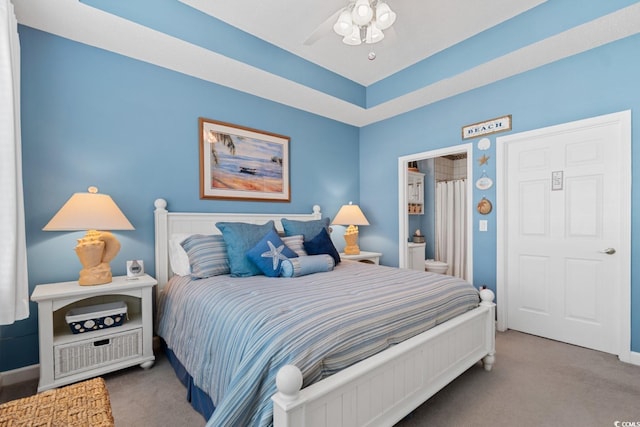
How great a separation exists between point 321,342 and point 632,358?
2.66m

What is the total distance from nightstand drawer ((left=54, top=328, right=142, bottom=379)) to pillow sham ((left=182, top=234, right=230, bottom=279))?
0.60m

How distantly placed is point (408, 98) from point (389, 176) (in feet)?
3.43

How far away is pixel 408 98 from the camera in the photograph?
338 cm

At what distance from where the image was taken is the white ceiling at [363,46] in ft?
7.52

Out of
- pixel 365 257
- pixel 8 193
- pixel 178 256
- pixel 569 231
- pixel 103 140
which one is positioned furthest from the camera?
pixel 365 257

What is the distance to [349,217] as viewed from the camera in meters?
3.73

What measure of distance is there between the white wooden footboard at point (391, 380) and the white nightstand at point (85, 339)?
5.27ft

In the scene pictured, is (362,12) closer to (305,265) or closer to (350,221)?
(305,265)

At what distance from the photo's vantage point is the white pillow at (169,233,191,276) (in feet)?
7.84

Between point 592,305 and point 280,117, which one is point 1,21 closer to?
point 280,117

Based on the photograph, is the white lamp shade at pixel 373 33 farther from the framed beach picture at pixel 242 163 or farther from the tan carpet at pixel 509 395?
the tan carpet at pixel 509 395

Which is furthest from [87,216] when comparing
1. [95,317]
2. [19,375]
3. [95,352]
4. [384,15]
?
[384,15]

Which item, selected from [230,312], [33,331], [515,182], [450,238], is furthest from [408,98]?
[33,331]

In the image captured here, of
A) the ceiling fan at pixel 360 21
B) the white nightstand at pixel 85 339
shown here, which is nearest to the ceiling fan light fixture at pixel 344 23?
the ceiling fan at pixel 360 21
